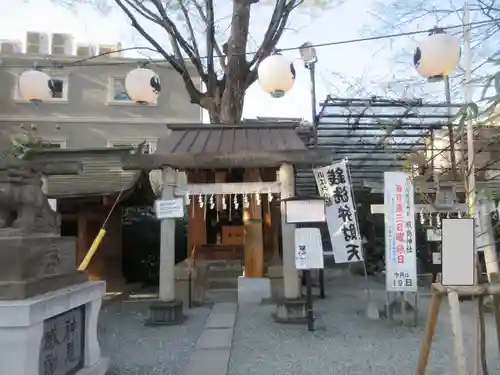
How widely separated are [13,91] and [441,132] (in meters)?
19.8

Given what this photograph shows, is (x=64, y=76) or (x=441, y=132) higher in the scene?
(x=64, y=76)

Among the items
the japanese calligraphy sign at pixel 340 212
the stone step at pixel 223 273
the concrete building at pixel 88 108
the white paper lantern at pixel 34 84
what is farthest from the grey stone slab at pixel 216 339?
the concrete building at pixel 88 108

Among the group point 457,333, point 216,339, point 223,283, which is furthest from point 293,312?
point 457,333

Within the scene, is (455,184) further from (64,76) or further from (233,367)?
(64,76)

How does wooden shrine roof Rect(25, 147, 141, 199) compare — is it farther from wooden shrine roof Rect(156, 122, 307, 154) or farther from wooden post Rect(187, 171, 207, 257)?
wooden post Rect(187, 171, 207, 257)

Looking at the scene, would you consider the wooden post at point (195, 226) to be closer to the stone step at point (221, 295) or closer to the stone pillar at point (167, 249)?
the stone step at point (221, 295)

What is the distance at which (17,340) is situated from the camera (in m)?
3.80

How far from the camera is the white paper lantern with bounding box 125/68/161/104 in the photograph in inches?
345

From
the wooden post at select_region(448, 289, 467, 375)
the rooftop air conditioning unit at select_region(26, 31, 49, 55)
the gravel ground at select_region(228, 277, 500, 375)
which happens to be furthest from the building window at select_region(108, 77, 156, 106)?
the wooden post at select_region(448, 289, 467, 375)

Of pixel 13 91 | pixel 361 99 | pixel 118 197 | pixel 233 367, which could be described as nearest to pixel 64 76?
pixel 13 91

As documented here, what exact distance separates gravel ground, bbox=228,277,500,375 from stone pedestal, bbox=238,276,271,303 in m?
0.72

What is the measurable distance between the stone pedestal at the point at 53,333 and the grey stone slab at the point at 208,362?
109 cm

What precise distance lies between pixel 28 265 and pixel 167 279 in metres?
5.13

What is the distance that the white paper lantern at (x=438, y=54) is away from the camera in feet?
21.5
